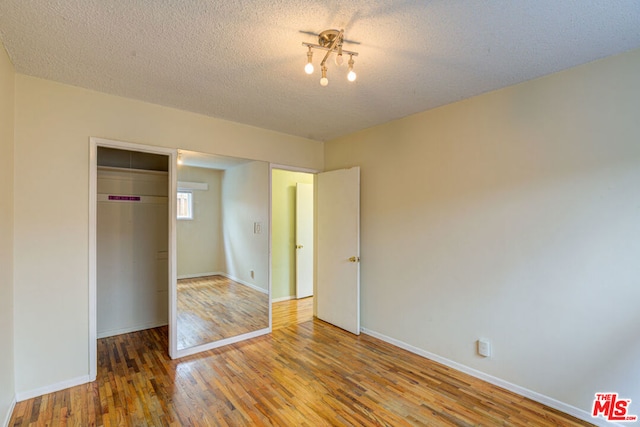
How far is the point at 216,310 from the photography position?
3502 millimetres

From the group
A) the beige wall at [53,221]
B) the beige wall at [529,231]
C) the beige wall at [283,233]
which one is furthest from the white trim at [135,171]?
the beige wall at [529,231]

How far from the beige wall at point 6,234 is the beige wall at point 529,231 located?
3.27 m

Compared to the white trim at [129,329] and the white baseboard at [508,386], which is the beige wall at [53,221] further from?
the white baseboard at [508,386]

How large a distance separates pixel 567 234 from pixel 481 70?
139 cm

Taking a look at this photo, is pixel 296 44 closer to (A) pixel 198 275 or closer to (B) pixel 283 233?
(A) pixel 198 275

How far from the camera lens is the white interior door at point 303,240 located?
507 centimetres

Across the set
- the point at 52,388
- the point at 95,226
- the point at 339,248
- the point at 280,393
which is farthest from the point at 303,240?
the point at 52,388

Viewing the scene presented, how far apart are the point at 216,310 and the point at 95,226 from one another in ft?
5.21

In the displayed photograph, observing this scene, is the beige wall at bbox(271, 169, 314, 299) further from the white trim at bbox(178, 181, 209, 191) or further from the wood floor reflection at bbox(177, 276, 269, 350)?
the white trim at bbox(178, 181, 209, 191)

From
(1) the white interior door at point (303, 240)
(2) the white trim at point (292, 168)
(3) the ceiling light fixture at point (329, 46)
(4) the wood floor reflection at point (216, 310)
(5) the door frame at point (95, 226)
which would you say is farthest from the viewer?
(1) the white interior door at point (303, 240)

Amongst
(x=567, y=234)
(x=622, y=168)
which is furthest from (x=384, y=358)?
(x=622, y=168)

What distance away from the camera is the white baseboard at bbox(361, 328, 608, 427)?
2.06 metres

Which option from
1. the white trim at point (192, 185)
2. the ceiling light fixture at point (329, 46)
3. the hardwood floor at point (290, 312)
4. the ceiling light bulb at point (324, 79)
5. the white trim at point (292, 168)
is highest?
the ceiling light fixture at point (329, 46)

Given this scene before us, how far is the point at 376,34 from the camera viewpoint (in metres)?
1.78
